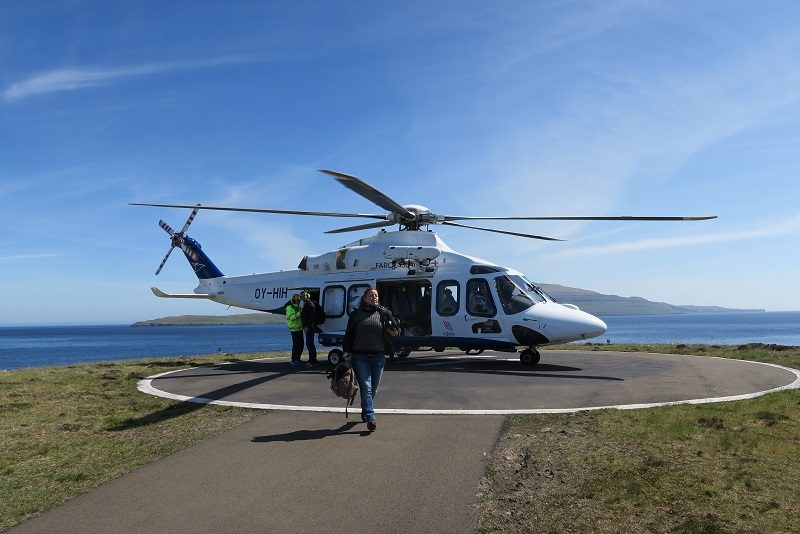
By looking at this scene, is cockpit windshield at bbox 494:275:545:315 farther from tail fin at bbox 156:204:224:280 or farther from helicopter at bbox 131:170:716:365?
tail fin at bbox 156:204:224:280

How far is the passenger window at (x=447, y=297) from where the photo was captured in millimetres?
15922

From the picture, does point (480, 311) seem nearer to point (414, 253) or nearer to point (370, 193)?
point (414, 253)

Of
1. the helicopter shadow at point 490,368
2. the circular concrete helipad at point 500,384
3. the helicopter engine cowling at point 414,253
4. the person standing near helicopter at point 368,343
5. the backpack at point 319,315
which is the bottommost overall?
the circular concrete helipad at point 500,384

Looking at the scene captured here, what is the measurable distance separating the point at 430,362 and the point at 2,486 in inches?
468

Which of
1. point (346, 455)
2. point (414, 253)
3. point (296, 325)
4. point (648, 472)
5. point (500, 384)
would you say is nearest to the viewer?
point (648, 472)

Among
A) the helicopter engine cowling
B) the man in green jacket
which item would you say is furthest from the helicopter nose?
the man in green jacket

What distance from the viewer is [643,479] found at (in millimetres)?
5148

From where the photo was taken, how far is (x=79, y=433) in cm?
776

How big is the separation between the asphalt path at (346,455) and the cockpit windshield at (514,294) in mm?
2542

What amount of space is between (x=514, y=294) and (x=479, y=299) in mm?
968

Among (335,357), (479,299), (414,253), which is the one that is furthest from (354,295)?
(479,299)

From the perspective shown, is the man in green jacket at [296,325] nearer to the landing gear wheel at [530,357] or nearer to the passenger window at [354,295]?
the passenger window at [354,295]

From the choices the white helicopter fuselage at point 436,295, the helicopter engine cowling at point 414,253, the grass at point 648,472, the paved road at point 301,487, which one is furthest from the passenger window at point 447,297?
the paved road at point 301,487

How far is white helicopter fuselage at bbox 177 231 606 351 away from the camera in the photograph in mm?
14867
